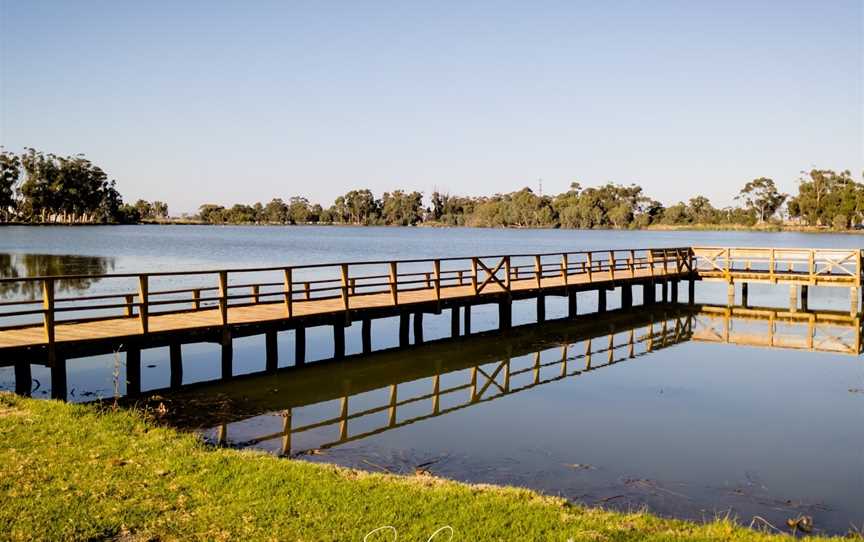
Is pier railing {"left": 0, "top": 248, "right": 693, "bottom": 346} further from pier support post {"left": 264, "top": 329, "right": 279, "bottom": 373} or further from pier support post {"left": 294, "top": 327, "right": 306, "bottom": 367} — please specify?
pier support post {"left": 264, "top": 329, "right": 279, "bottom": 373}

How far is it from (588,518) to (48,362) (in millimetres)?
10972

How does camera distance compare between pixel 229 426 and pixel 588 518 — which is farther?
pixel 229 426

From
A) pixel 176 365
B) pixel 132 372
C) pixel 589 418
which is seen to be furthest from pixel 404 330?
pixel 589 418

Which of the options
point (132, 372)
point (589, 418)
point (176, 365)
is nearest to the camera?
A: point (589, 418)

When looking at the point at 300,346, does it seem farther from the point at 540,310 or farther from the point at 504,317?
the point at 540,310

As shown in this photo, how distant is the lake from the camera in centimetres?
1148

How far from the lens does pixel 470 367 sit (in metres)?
20.3

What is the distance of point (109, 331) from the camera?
52.7ft

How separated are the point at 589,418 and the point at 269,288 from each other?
1178 inches

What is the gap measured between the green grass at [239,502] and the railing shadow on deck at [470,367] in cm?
314

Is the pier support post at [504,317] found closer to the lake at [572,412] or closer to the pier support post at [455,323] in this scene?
the lake at [572,412]

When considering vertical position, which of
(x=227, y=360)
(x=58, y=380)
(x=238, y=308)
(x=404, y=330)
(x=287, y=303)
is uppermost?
(x=287, y=303)

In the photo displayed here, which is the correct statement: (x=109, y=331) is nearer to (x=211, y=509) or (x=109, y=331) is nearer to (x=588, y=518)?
(x=211, y=509)

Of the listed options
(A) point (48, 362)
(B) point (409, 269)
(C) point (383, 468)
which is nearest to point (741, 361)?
(C) point (383, 468)
